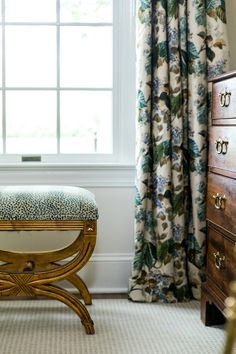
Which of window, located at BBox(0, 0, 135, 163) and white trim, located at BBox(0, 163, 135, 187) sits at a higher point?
window, located at BBox(0, 0, 135, 163)

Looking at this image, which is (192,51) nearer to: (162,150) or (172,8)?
(172,8)

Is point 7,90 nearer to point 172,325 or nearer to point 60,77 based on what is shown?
point 60,77

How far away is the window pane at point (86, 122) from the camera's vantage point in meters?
2.85

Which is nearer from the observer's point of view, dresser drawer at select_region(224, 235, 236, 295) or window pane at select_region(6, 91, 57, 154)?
dresser drawer at select_region(224, 235, 236, 295)

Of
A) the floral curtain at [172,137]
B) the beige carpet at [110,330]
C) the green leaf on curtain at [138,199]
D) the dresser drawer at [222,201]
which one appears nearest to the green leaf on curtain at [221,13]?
the floral curtain at [172,137]

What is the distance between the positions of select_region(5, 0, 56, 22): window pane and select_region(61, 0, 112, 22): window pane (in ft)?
0.21

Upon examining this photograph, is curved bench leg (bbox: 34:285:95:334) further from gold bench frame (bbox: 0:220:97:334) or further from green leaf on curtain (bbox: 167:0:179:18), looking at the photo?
green leaf on curtain (bbox: 167:0:179:18)

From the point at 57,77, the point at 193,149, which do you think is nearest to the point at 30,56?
the point at 57,77

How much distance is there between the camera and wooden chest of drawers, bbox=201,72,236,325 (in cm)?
194

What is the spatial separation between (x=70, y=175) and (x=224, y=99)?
1.00 meters

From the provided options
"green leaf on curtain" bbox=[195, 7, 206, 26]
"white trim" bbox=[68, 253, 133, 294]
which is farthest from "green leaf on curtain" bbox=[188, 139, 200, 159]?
"white trim" bbox=[68, 253, 133, 294]

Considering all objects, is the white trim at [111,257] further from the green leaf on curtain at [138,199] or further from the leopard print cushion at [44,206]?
the leopard print cushion at [44,206]

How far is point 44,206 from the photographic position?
2.07 meters

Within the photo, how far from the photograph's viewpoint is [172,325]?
7.52ft
